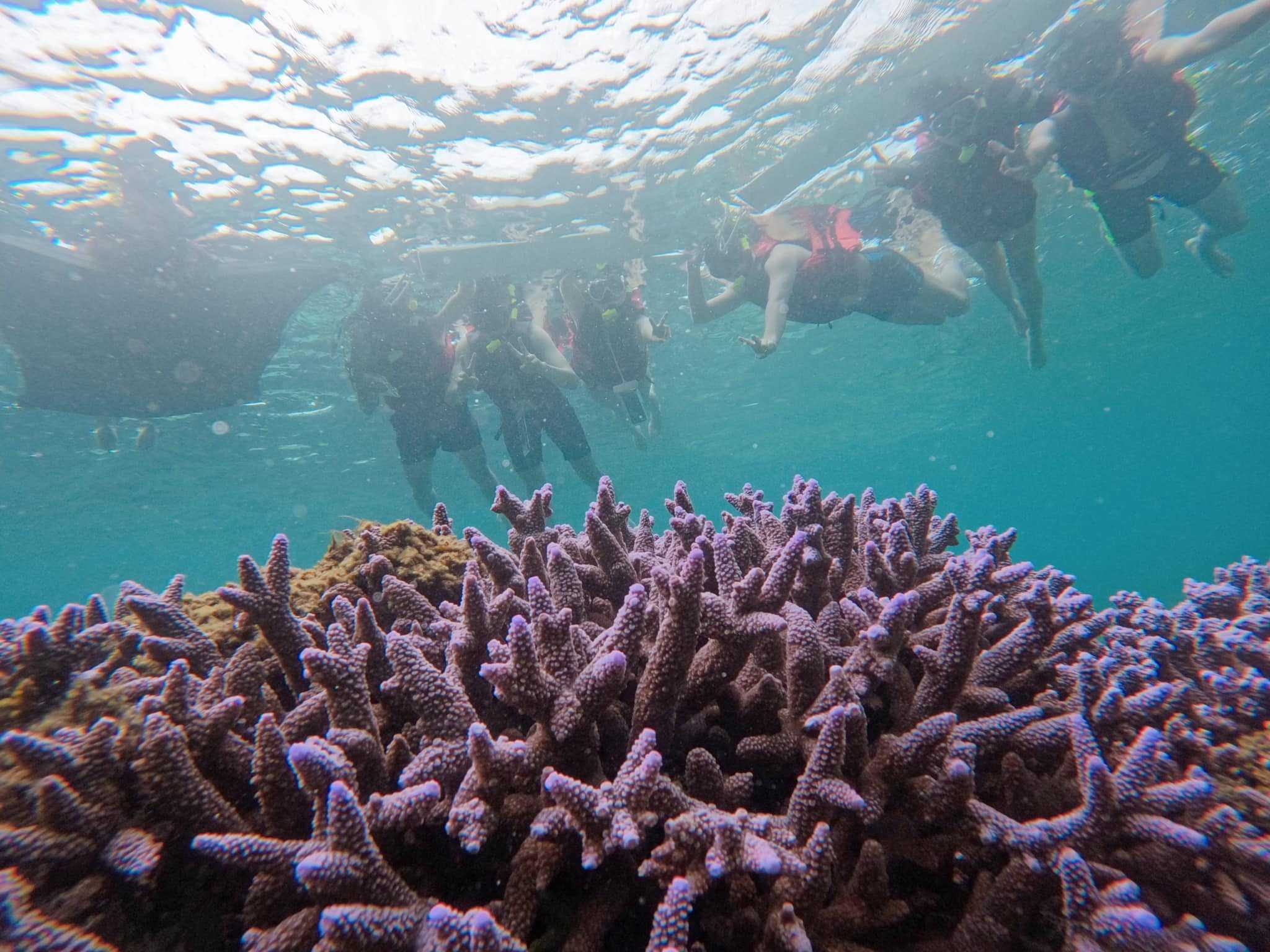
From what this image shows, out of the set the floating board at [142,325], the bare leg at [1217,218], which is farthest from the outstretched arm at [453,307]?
the bare leg at [1217,218]

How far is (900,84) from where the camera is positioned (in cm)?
1315

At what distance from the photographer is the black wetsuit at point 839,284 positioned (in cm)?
1102

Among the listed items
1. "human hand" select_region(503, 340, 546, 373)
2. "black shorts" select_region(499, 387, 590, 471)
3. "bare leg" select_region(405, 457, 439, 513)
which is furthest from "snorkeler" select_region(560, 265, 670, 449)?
"bare leg" select_region(405, 457, 439, 513)

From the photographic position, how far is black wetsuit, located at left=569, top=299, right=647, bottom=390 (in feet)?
41.4

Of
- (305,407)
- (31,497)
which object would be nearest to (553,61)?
(305,407)

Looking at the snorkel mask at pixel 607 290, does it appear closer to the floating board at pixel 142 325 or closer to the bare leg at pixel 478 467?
the bare leg at pixel 478 467

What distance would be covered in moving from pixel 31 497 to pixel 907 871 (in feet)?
134

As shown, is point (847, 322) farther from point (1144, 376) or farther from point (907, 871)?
point (1144, 376)

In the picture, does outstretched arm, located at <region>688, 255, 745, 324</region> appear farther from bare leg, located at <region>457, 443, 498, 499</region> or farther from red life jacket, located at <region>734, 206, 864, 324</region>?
bare leg, located at <region>457, 443, 498, 499</region>

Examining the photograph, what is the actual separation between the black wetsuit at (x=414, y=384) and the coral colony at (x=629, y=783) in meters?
11.0

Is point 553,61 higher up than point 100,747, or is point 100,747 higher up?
point 553,61

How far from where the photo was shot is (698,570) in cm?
163

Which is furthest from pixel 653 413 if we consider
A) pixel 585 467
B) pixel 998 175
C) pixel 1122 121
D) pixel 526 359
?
pixel 1122 121

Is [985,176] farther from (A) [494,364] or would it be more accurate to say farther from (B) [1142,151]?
(A) [494,364]
